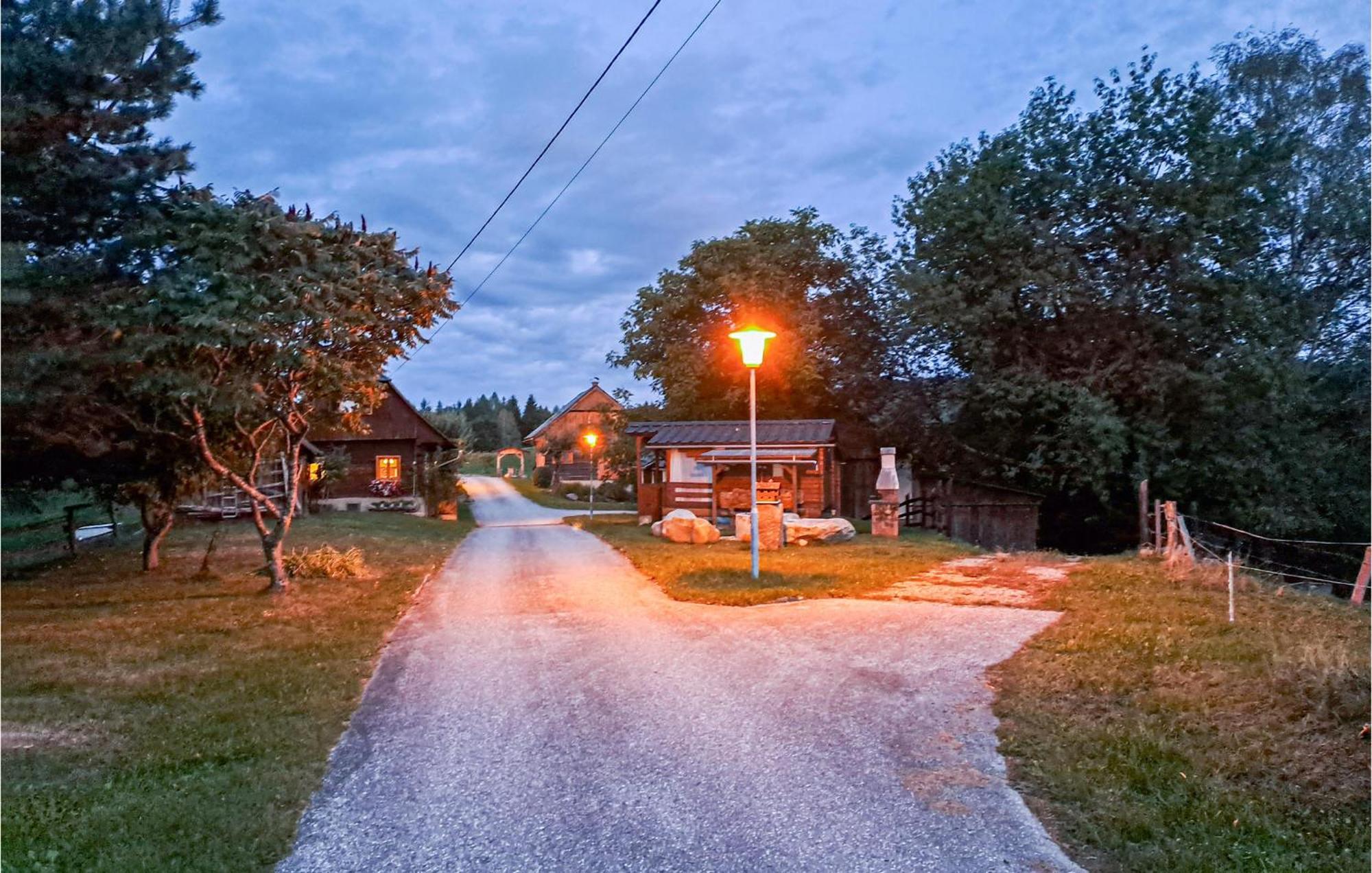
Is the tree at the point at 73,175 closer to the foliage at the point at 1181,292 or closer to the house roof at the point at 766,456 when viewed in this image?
the house roof at the point at 766,456

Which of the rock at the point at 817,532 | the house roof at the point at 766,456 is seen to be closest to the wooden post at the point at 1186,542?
the rock at the point at 817,532

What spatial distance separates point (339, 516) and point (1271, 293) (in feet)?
90.6

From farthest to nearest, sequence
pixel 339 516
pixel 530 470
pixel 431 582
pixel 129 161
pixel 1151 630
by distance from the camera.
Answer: pixel 530 470
pixel 339 516
pixel 431 582
pixel 129 161
pixel 1151 630

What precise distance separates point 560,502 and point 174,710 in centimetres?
3699

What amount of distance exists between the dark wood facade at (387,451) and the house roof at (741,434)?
14217mm

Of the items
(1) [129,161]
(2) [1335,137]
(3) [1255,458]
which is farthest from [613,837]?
(2) [1335,137]

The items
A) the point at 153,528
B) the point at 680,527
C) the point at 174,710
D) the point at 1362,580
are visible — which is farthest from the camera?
the point at 680,527

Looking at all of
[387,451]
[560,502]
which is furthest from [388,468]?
[560,502]

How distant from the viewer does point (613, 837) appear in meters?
4.43

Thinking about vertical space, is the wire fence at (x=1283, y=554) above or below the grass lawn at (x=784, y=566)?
below

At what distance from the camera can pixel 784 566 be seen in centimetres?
1445

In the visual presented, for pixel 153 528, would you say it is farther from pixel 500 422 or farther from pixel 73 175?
pixel 500 422

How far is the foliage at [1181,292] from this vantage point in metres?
22.0

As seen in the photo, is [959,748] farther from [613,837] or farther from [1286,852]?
[613,837]
